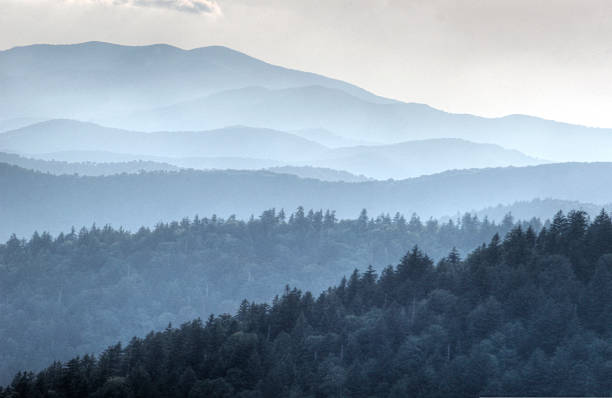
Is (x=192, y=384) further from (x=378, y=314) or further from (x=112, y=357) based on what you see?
(x=378, y=314)

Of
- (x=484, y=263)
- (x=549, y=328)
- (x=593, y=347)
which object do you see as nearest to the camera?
(x=593, y=347)

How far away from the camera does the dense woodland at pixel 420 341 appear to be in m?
101

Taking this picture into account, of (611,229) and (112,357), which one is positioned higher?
(611,229)

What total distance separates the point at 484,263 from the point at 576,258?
540 inches

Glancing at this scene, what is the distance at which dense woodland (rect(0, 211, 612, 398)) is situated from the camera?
101 metres

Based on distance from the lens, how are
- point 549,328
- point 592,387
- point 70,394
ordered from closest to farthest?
point 592,387
point 549,328
point 70,394

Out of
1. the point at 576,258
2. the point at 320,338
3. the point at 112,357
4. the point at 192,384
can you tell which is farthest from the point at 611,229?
the point at 112,357

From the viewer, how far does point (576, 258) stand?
4823 inches

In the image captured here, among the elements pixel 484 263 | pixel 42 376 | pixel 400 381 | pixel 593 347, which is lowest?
pixel 42 376

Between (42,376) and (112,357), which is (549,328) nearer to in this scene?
(112,357)

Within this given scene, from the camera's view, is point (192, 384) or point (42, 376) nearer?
point (192, 384)

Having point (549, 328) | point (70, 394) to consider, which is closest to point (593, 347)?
point (549, 328)

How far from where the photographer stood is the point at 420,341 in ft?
368

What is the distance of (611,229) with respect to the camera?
125m
